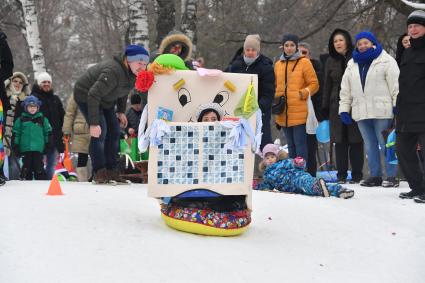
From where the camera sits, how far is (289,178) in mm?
7535

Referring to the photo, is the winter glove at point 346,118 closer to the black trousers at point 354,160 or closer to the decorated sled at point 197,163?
the black trousers at point 354,160

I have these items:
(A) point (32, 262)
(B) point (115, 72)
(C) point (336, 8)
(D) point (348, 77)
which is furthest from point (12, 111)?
(C) point (336, 8)

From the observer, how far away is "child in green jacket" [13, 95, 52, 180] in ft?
30.2

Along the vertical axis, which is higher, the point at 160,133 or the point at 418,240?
the point at 160,133

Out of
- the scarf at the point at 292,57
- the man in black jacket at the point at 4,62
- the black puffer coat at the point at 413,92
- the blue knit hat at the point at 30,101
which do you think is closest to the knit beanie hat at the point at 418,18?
the black puffer coat at the point at 413,92

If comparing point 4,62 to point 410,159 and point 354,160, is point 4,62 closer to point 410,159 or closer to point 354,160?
point 410,159

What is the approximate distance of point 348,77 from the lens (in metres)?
8.59

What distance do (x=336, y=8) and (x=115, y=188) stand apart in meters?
10.3

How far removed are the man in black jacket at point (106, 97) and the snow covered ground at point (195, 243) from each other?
0.95m

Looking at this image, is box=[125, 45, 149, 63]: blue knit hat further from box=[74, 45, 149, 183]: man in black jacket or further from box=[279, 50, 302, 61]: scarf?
box=[279, 50, 302, 61]: scarf

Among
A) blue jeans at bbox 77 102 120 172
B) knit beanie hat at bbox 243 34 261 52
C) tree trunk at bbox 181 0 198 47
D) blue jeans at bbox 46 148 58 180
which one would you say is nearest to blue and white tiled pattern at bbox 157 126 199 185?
blue jeans at bbox 77 102 120 172

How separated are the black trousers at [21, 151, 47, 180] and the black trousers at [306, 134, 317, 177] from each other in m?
3.80

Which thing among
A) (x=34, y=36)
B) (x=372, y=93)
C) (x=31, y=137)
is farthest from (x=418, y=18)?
(x=34, y=36)

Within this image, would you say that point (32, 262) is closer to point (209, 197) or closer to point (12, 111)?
point (209, 197)
